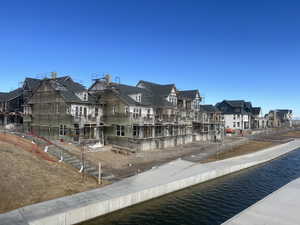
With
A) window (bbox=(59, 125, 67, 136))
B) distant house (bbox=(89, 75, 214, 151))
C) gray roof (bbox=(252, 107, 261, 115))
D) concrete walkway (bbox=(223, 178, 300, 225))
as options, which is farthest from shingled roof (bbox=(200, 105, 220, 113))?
concrete walkway (bbox=(223, 178, 300, 225))

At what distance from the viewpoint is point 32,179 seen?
68.2ft

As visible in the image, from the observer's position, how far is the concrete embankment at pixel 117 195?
15.4m

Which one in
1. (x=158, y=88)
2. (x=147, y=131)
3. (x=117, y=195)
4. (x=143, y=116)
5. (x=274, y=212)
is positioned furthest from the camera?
(x=158, y=88)

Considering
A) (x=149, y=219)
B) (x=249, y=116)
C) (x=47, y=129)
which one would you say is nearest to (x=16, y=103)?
(x=47, y=129)

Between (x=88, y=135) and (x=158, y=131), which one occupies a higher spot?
(x=158, y=131)

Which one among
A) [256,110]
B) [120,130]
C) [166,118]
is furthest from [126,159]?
[256,110]

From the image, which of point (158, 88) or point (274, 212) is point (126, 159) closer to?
point (274, 212)

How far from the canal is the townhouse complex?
17.8 meters

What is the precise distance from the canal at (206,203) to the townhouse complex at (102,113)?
58.5 feet

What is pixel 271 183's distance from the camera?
28438 mm

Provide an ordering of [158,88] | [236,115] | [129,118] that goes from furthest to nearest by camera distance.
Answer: [236,115]
[158,88]
[129,118]

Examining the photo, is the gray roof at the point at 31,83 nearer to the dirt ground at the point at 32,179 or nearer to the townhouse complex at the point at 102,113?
the townhouse complex at the point at 102,113

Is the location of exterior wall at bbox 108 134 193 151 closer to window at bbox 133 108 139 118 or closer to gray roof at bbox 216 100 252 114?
window at bbox 133 108 139 118

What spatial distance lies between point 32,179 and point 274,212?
68.2ft
